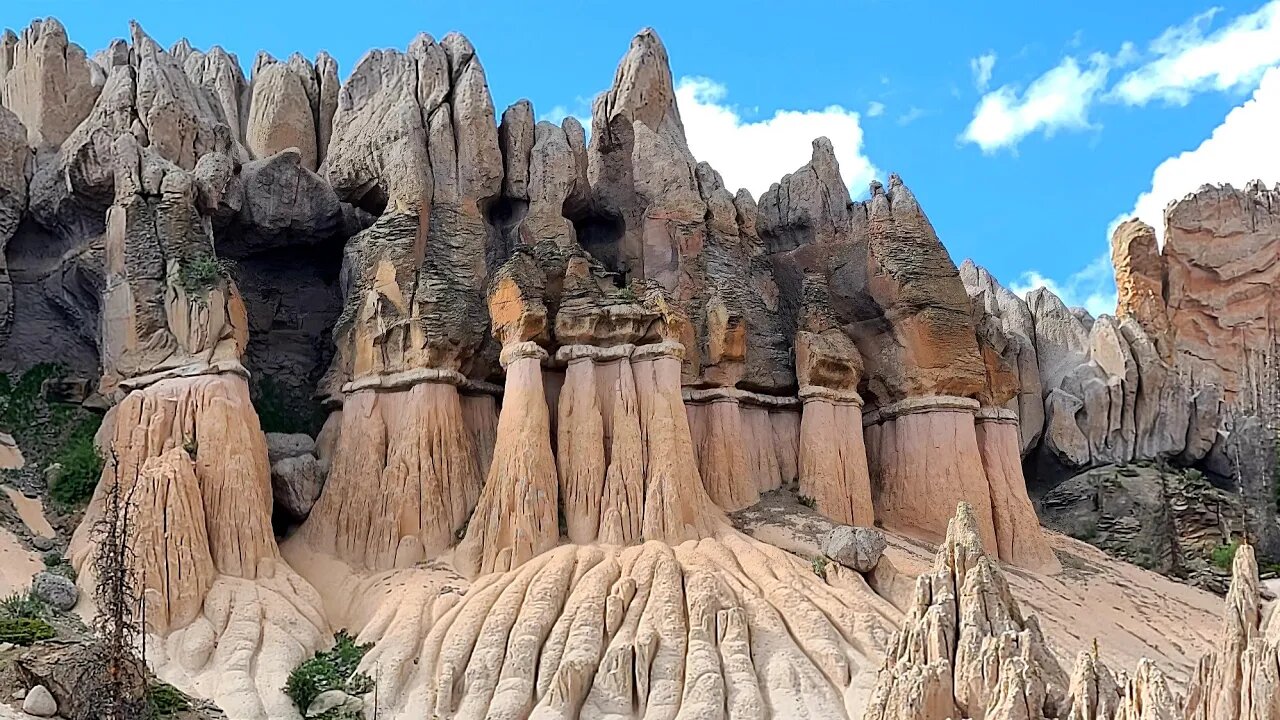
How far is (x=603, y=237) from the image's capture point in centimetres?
3819

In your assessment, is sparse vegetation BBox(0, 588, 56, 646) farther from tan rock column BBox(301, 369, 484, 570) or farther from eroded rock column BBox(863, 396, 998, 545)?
eroded rock column BBox(863, 396, 998, 545)

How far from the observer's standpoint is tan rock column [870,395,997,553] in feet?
116

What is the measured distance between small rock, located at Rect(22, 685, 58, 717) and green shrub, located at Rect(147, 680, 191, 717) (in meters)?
1.36

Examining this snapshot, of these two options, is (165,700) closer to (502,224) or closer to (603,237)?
(502,224)

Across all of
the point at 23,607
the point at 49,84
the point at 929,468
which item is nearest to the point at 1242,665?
the point at 23,607

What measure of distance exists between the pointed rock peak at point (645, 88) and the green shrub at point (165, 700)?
60.8ft

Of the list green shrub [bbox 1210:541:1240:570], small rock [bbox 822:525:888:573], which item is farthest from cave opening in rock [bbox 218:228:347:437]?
green shrub [bbox 1210:541:1240:570]

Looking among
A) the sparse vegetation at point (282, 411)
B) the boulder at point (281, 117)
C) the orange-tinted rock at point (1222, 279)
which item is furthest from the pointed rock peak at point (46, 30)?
the orange-tinted rock at point (1222, 279)

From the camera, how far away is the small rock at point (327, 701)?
82.8 feet

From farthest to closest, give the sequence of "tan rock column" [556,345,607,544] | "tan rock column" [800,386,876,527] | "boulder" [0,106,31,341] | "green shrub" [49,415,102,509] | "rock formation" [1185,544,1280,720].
Result: "boulder" [0,106,31,341] < "tan rock column" [800,386,876,527] < "green shrub" [49,415,102,509] < "tan rock column" [556,345,607,544] < "rock formation" [1185,544,1280,720]

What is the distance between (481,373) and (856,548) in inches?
375

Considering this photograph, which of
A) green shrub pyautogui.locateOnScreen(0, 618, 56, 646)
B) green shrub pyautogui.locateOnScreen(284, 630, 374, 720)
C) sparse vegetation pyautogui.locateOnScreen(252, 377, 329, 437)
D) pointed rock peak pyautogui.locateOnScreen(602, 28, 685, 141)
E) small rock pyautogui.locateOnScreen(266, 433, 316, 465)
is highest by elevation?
pointed rock peak pyautogui.locateOnScreen(602, 28, 685, 141)

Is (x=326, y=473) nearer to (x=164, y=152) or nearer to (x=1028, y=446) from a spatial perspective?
(x=164, y=152)

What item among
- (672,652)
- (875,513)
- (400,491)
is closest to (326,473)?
(400,491)
